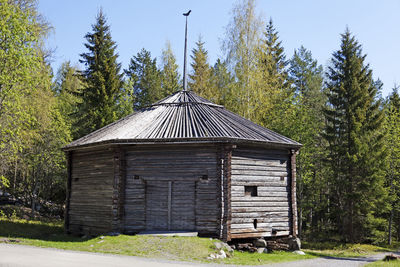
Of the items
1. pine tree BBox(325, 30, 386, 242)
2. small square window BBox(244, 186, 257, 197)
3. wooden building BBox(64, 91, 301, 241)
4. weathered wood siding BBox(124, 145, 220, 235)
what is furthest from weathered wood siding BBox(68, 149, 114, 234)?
pine tree BBox(325, 30, 386, 242)

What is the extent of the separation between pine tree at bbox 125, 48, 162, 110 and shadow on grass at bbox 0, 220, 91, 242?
840 inches

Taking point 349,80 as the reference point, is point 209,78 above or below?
above

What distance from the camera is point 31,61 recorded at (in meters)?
17.8

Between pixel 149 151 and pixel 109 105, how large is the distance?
13.2m

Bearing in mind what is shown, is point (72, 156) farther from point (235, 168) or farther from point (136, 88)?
point (136, 88)

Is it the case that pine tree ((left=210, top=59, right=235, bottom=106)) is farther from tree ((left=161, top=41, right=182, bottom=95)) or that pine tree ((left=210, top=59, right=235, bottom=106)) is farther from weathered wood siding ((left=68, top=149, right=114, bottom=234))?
weathered wood siding ((left=68, top=149, right=114, bottom=234))

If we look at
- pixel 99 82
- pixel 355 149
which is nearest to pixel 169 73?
pixel 99 82

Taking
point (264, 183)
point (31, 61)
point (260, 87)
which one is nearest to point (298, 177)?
point (260, 87)

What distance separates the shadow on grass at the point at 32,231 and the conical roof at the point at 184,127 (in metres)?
4.36

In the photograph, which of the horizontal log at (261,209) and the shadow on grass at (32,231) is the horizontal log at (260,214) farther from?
the shadow on grass at (32,231)

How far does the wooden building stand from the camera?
1603 centimetres

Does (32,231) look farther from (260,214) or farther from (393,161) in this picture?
(393,161)

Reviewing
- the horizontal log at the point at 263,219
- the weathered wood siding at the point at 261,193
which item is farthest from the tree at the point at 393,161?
the horizontal log at the point at 263,219

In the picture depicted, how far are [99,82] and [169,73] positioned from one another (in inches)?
450
